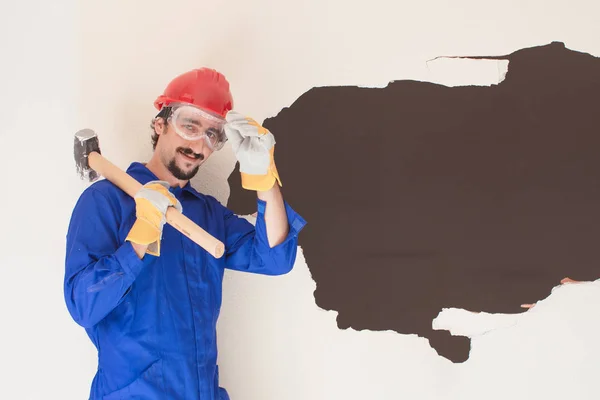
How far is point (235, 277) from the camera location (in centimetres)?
203

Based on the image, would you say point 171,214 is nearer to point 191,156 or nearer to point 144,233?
point 144,233

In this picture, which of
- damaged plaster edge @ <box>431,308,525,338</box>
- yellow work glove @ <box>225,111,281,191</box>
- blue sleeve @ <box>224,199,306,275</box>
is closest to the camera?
yellow work glove @ <box>225,111,281,191</box>

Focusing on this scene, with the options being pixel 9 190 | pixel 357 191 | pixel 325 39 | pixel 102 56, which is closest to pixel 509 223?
pixel 357 191

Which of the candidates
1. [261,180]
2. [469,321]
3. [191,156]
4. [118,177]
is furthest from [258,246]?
[469,321]

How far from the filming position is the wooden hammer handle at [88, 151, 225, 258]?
4.80 ft

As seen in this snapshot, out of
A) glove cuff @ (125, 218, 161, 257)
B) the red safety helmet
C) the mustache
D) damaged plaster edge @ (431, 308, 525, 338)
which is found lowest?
damaged plaster edge @ (431, 308, 525, 338)

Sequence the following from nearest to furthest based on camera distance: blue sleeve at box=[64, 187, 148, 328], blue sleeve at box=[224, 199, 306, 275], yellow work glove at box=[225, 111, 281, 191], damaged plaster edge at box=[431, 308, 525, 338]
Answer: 1. blue sleeve at box=[64, 187, 148, 328]
2. yellow work glove at box=[225, 111, 281, 191]
3. blue sleeve at box=[224, 199, 306, 275]
4. damaged plaster edge at box=[431, 308, 525, 338]

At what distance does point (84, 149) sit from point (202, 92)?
1.23 ft

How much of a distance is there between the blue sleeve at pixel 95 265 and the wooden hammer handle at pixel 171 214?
82mm

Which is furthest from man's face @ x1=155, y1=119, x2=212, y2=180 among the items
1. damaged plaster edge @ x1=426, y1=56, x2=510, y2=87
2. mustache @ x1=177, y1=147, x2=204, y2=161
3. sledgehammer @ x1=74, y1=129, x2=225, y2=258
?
damaged plaster edge @ x1=426, y1=56, x2=510, y2=87

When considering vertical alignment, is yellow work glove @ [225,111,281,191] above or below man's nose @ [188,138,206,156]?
above

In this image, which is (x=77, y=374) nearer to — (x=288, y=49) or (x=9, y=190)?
(x=9, y=190)

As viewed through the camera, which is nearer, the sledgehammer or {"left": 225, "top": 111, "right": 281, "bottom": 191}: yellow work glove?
the sledgehammer

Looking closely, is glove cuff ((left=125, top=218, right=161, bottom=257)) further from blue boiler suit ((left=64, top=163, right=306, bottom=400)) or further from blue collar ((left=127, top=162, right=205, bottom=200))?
blue collar ((left=127, top=162, right=205, bottom=200))
